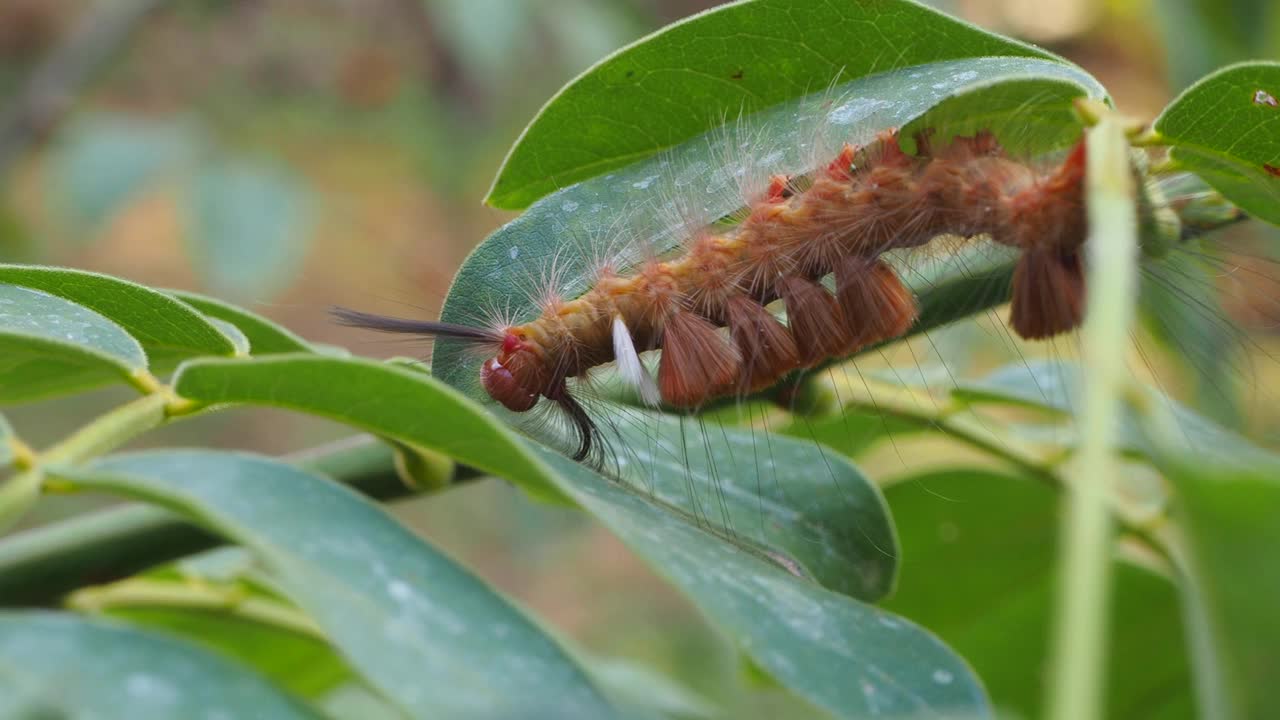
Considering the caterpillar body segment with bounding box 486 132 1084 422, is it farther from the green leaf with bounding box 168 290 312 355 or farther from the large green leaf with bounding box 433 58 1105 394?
the green leaf with bounding box 168 290 312 355

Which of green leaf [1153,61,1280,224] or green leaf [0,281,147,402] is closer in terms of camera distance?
green leaf [0,281,147,402]

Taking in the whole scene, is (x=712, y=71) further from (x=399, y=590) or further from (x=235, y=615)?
(x=235, y=615)

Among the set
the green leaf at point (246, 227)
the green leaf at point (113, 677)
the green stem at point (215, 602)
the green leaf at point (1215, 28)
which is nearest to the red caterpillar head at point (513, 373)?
the green stem at point (215, 602)

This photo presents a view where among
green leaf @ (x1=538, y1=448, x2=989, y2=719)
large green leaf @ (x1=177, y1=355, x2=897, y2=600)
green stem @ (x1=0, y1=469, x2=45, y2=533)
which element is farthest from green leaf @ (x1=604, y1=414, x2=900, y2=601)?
green stem @ (x1=0, y1=469, x2=45, y2=533)

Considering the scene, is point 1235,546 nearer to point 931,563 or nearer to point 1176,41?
point 931,563

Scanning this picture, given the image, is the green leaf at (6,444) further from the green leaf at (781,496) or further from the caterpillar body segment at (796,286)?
the green leaf at (781,496)

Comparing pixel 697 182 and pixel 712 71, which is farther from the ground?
pixel 712 71

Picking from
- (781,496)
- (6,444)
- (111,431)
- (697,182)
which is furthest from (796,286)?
(6,444)
